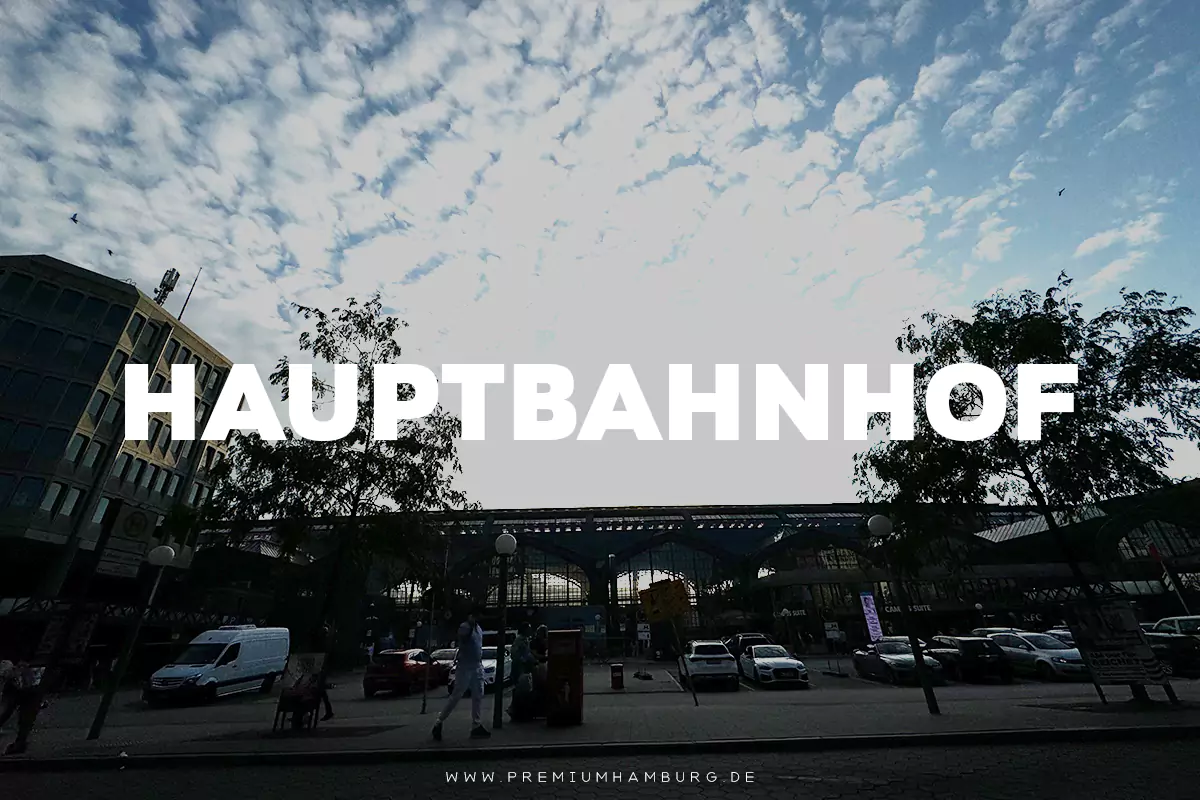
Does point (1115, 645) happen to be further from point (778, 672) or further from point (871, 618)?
point (871, 618)

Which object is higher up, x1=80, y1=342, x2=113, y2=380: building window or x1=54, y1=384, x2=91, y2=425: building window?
x1=80, y1=342, x2=113, y2=380: building window

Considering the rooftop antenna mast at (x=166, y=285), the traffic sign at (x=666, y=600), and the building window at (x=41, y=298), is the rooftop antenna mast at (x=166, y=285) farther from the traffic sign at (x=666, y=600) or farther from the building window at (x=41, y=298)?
the traffic sign at (x=666, y=600)

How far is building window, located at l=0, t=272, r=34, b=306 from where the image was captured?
123 feet

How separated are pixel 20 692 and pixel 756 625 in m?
53.5

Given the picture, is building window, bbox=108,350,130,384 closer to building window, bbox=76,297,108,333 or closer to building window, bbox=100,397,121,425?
building window, bbox=100,397,121,425

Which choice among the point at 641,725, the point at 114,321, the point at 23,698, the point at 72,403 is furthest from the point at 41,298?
the point at 641,725

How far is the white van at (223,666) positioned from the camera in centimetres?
1883

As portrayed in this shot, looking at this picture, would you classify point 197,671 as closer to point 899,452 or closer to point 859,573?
point 899,452

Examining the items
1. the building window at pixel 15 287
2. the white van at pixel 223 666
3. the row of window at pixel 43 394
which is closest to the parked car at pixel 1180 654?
the white van at pixel 223 666

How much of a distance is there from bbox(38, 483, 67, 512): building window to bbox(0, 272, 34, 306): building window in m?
12.5

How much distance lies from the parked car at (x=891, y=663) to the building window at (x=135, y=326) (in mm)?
51056

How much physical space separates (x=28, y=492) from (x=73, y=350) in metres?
9.70

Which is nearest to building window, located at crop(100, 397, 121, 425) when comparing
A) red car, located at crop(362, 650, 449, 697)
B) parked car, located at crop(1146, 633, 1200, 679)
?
red car, located at crop(362, 650, 449, 697)

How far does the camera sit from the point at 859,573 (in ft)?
167
